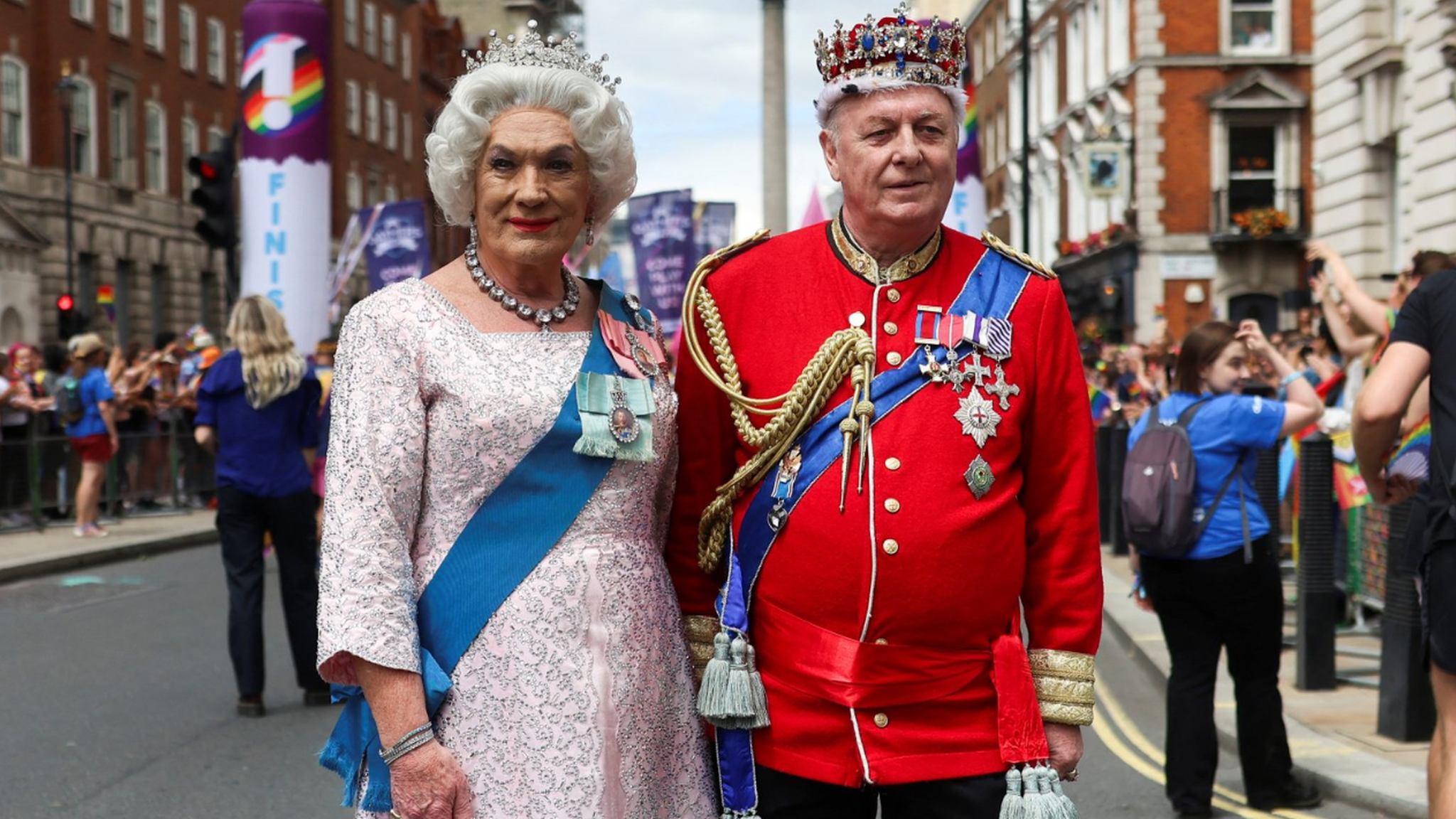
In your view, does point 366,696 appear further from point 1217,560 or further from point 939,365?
point 1217,560

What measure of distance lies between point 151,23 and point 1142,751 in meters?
37.6

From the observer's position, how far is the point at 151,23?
130ft

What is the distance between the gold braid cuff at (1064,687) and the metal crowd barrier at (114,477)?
14357mm

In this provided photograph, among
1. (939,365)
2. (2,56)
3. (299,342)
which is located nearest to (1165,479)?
(939,365)

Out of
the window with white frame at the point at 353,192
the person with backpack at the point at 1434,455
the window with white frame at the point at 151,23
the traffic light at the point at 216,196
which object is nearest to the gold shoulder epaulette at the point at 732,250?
the person with backpack at the point at 1434,455

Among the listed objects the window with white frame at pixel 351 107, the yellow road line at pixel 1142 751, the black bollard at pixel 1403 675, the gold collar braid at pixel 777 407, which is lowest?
the yellow road line at pixel 1142 751

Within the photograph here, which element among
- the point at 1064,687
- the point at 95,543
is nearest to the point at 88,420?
the point at 95,543

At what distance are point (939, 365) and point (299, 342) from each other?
40.8ft

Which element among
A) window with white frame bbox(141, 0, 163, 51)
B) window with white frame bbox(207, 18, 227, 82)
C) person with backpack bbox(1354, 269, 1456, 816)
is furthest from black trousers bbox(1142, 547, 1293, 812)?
window with white frame bbox(207, 18, 227, 82)

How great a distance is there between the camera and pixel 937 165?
121 inches

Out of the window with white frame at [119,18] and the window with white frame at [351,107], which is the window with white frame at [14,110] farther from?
the window with white frame at [351,107]

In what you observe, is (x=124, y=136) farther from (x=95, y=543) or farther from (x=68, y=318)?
(x=95, y=543)

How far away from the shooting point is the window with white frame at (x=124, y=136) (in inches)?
1485

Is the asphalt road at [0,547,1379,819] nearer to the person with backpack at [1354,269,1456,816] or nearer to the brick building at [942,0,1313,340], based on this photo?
the person with backpack at [1354,269,1456,816]
